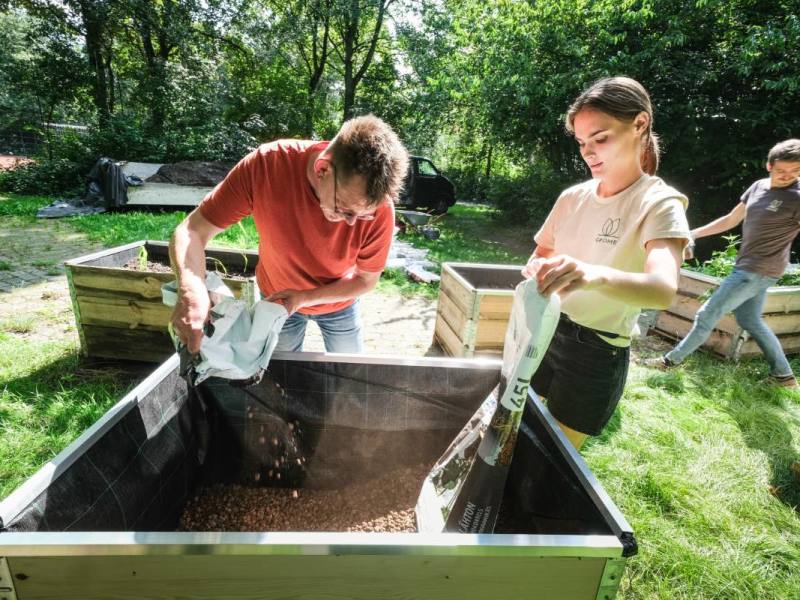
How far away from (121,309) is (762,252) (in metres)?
4.40

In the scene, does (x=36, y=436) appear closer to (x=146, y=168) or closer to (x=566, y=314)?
(x=566, y=314)

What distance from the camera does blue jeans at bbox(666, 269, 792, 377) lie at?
3.15 meters

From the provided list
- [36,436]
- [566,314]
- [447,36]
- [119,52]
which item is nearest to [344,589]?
[566,314]

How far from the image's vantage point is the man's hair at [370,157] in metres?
1.33

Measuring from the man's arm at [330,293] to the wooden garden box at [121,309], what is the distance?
1.14 meters

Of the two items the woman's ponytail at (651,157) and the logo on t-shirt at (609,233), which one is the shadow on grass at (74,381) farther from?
the woman's ponytail at (651,157)

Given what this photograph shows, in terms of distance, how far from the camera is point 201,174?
31.3ft

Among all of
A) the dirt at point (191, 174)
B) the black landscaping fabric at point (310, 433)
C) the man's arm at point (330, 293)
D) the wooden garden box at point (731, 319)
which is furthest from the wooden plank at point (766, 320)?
the dirt at point (191, 174)

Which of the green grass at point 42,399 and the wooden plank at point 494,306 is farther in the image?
the wooden plank at point 494,306

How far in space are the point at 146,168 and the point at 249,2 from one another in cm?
731

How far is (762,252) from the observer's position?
121 inches

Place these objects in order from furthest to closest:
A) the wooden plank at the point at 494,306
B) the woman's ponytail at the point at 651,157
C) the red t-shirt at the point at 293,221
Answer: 1. the wooden plank at the point at 494,306
2. the red t-shirt at the point at 293,221
3. the woman's ponytail at the point at 651,157

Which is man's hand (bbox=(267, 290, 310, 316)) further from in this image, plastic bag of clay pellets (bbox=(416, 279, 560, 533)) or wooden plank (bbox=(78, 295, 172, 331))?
wooden plank (bbox=(78, 295, 172, 331))

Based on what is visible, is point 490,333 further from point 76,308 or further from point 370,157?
point 76,308
